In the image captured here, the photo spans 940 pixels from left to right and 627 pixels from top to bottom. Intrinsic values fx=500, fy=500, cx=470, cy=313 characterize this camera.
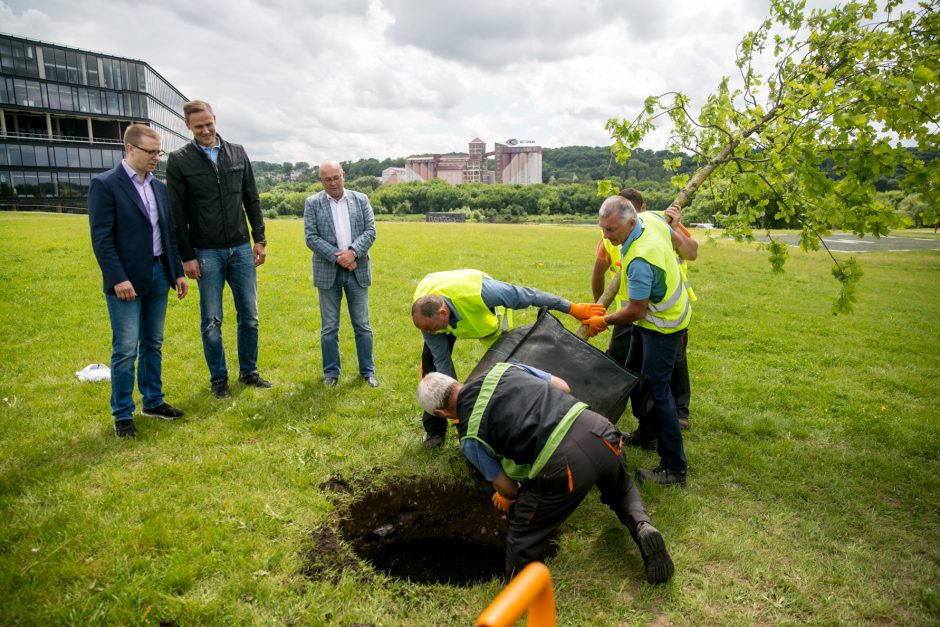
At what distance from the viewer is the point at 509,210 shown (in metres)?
86.8

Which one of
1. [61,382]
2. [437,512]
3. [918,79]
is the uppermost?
[918,79]

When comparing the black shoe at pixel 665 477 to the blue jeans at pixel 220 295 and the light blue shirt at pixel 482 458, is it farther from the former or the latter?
the blue jeans at pixel 220 295

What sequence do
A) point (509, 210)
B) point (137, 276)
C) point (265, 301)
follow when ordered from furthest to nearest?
point (509, 210) → point (265, 301) → point (137, 276)

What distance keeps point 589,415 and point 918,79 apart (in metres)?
3.51

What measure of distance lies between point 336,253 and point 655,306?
11.9 feet

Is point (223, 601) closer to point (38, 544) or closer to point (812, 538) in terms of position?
point (38, 544)

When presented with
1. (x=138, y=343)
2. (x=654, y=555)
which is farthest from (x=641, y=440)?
(x=138, y=343)

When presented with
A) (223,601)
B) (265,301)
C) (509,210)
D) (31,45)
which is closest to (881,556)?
(223,601)

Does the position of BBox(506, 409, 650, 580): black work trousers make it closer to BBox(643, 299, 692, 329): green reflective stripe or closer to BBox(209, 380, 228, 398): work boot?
BBox(643, 299, 692, 329): green reflective stripe

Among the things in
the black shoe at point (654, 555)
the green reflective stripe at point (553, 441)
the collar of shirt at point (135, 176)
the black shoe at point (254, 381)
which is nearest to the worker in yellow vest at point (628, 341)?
the black shoe at point (654, 555)

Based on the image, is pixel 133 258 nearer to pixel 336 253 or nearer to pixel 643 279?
pixel 336 253

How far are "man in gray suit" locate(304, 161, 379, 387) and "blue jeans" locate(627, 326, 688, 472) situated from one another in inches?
128

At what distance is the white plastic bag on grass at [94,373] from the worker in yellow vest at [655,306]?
591 centimetres

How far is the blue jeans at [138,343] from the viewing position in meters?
4.69
